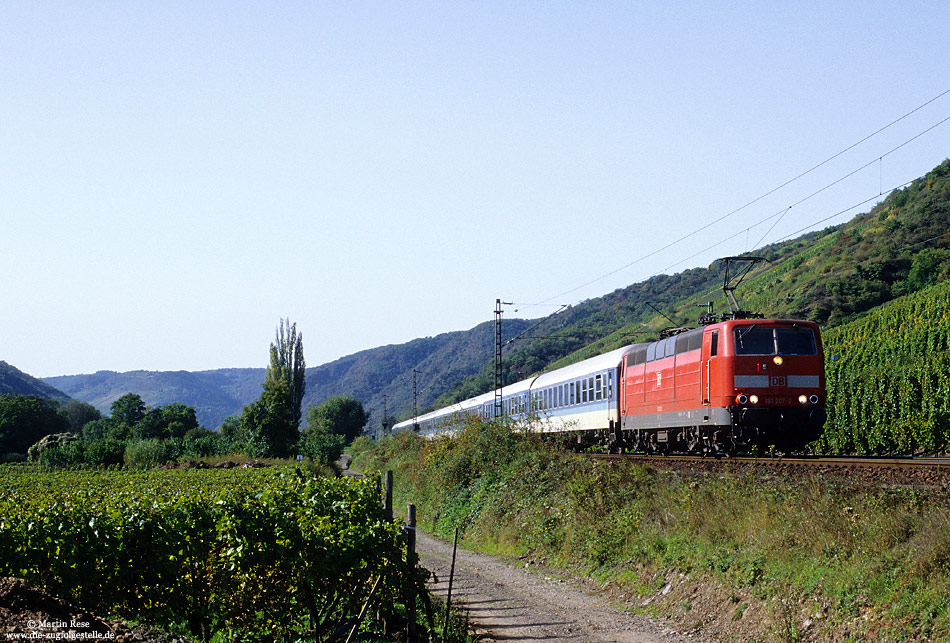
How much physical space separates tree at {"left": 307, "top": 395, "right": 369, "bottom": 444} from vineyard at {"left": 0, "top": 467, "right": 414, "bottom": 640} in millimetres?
102929

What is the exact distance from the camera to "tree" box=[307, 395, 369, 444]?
114m

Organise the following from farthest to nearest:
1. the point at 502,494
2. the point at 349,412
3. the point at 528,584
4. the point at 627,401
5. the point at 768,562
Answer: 1. the point at 349,412
2. the point at 627,401
3. the point at 502,494
4. the point at 528,584
5. the point at 768,562

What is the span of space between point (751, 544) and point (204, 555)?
7.71 meters

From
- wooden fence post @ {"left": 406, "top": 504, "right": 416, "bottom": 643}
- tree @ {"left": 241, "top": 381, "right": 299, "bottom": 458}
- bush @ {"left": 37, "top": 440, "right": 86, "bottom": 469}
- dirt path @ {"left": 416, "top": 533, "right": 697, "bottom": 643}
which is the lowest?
dirt path @ {"left": 416, "top": 533, "right": 697, "bottom": 643}

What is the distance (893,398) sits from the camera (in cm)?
3541

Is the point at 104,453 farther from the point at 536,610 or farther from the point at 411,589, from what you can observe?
the point at 411,589

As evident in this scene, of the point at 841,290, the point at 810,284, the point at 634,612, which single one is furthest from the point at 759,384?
the point at 810,284

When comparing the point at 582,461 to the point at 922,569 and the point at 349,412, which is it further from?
the point at 349,412

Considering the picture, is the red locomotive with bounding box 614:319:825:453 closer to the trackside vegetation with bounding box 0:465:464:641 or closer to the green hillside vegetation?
the green hillside vegetation

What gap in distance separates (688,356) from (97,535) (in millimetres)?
19106

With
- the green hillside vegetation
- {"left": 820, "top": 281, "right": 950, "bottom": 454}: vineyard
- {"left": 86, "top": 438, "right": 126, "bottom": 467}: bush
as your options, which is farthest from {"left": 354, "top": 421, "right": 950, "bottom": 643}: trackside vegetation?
{"left": 86, "top": 438, "right": 126, "bottom": 467}: bush

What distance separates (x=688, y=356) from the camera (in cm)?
2584

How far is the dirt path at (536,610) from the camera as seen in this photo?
13.0m

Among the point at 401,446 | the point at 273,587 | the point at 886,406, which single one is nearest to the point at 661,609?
the point at 273,587
